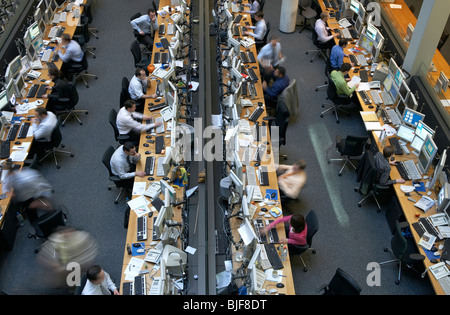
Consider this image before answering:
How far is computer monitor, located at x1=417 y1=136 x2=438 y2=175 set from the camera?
22.4ft

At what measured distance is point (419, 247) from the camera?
6.20 metres

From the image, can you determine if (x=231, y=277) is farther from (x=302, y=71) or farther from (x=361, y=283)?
(x=302, y=71)

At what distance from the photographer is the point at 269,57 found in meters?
9.32

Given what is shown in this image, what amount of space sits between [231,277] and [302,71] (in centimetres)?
614

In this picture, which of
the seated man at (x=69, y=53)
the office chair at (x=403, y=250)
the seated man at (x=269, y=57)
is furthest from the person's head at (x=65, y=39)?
the office chair at (x=403, y=250)

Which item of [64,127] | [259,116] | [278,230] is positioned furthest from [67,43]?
[278,230]

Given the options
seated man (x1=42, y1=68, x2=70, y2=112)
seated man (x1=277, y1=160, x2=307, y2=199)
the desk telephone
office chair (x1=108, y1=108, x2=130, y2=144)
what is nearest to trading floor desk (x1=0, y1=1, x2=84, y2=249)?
seated man (x1=42, y1=68, x2=70, y2=112)

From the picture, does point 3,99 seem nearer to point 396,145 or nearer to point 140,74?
point 140,74

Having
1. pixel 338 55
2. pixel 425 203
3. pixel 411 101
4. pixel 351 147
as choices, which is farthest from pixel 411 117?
pixel 338 55

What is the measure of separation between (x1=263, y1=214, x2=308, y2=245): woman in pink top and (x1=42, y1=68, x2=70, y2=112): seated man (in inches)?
189

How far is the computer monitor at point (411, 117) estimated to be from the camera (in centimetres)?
753

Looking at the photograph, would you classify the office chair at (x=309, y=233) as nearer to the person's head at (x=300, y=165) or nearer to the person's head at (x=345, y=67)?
the person's head at (x=300, y=165)

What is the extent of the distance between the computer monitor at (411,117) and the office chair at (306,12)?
4454mm

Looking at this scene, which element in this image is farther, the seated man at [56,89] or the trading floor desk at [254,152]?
the seated man at [56,89]
